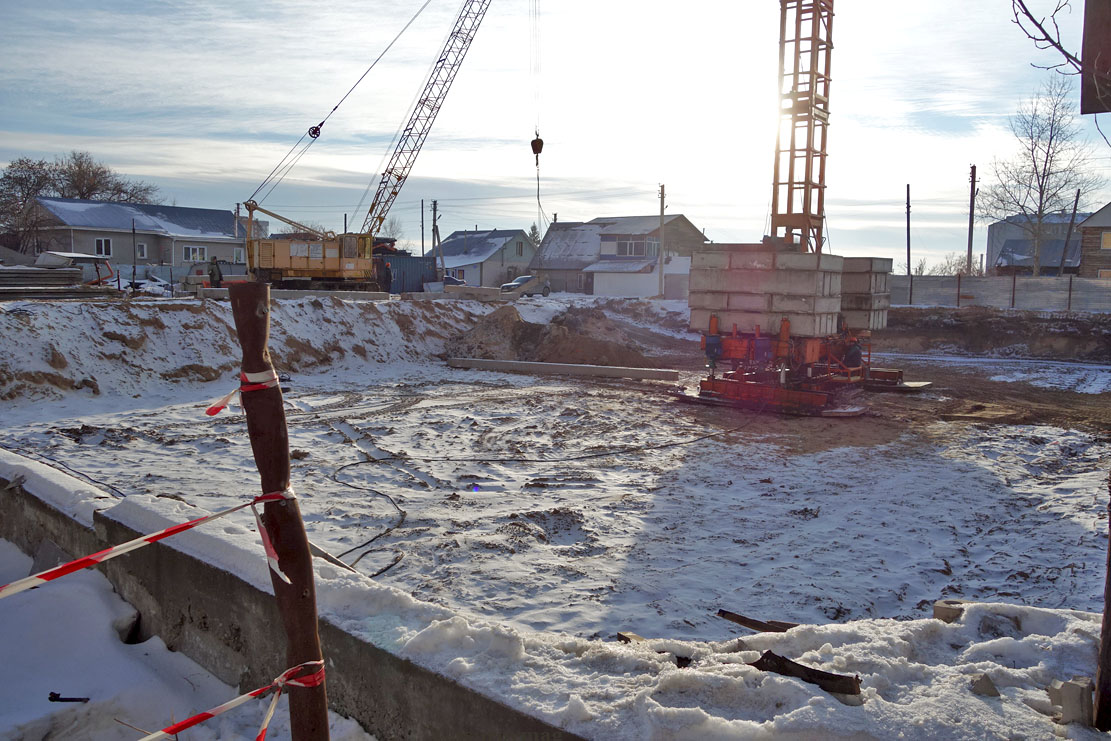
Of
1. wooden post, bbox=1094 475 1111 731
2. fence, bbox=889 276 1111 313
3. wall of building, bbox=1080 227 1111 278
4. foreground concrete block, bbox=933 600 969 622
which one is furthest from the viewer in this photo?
wall of building, bbox=1080 227 1111 278

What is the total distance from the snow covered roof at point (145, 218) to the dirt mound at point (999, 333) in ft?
142

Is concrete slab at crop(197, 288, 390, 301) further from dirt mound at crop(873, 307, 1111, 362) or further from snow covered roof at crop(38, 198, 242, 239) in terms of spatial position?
snow covered roof at crop(38, 198, 242, 239)

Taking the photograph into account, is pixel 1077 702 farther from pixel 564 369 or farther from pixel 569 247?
pixel 569 247

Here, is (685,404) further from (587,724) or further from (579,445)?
(587,724)

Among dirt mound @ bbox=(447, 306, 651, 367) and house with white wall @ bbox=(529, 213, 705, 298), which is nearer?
dirt mound @ bbox=(447, 306, 651, 367)

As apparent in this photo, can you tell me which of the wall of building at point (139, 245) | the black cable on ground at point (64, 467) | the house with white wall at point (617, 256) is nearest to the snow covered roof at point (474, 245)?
the house with white wall at point (617, 256)

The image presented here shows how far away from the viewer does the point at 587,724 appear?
2854 mm

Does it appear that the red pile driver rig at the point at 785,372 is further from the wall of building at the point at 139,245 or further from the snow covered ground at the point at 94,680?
the wall of building at the point at 139,245

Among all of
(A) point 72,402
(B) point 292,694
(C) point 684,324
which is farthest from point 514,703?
(C) point 684,324

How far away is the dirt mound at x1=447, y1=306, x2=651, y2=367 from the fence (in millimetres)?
13672

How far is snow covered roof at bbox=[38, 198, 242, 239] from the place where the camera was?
46406mm

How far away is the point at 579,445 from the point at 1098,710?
780 centimetres

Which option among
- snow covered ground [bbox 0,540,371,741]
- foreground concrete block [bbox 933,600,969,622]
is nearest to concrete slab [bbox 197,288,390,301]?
snow covered ground [bbox 0,540,371,741]

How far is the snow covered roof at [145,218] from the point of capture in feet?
152
